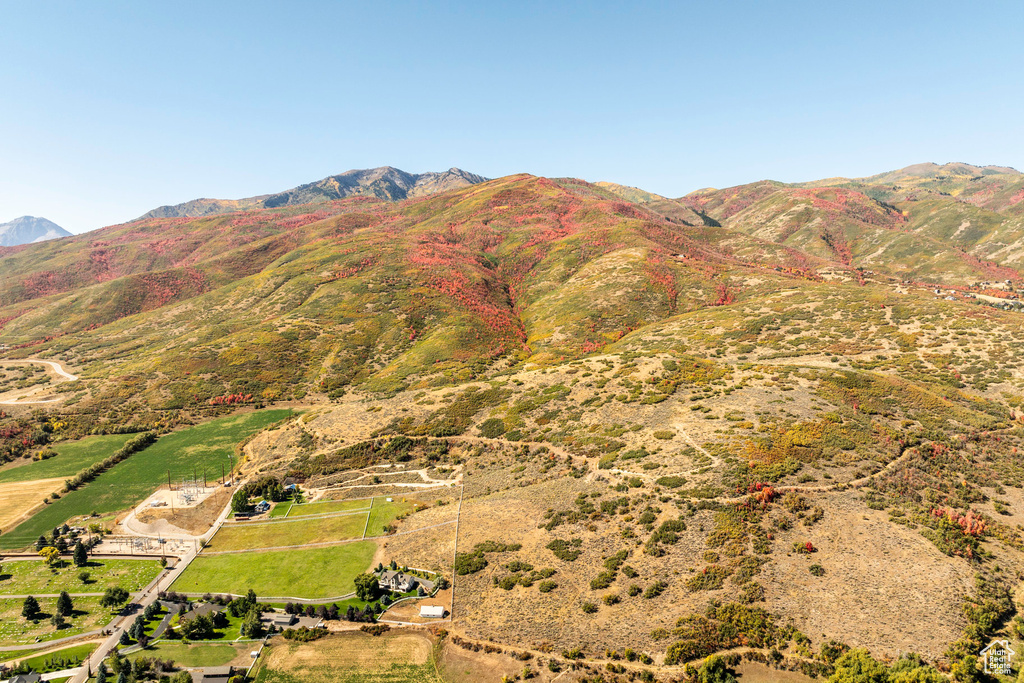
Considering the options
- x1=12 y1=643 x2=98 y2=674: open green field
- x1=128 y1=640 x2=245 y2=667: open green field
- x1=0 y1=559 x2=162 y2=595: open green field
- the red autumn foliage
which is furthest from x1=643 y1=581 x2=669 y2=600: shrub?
the red autumn foliage

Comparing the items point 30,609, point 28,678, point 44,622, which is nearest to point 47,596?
point 30,609

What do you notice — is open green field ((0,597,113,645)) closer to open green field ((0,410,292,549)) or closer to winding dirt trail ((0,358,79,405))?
open green field ((0,410,292,549))

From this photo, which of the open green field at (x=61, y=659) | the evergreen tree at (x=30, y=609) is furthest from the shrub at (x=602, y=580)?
the evergreen tree at (x=30, y=609)

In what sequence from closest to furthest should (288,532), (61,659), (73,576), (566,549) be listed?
1. (61,659)
2. (566,549)
3. (73,576)
4. (288,532)

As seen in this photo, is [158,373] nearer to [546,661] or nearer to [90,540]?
[90,540]

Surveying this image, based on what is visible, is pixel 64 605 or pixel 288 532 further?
pixel 288 532

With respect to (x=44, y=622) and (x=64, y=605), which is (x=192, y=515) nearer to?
(x=64, y=605)

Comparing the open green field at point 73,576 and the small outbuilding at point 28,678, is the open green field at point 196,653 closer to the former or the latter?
the small outbuilding at point 28,678
